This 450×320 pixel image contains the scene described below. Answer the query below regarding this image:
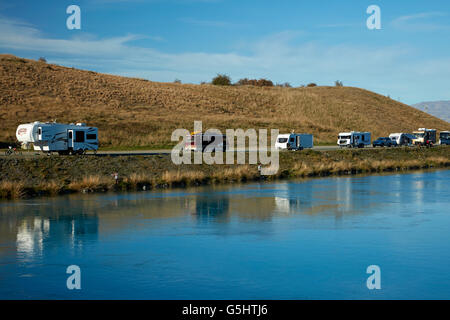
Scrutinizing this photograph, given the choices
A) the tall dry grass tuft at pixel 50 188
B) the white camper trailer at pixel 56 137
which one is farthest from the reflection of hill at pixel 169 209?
the white camper trailer at pixel 56 137

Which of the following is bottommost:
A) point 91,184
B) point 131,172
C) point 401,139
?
point 91,184

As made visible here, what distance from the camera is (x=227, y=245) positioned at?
2081cm

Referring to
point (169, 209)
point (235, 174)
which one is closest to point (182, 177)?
point (235, 174)

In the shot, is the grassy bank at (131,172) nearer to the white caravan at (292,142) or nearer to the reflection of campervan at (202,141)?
the white caravan at (292,142)

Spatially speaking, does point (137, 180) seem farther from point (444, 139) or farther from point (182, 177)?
point (444, 139)

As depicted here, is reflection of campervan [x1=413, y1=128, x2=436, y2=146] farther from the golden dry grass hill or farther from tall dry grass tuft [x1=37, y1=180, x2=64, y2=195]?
tall dry grass tuft [x1=37, y1=180, x2=64, y2=195]

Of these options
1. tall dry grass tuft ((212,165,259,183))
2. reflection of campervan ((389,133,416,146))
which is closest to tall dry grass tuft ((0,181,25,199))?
tall dry grass tuft ((212,165,259,183))

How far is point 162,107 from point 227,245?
75.8m

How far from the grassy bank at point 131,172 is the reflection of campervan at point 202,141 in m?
5.55

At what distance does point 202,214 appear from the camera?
27391 mm

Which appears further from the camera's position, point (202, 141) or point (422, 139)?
point (422, 139)

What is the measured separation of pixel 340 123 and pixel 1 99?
62.9 meters
